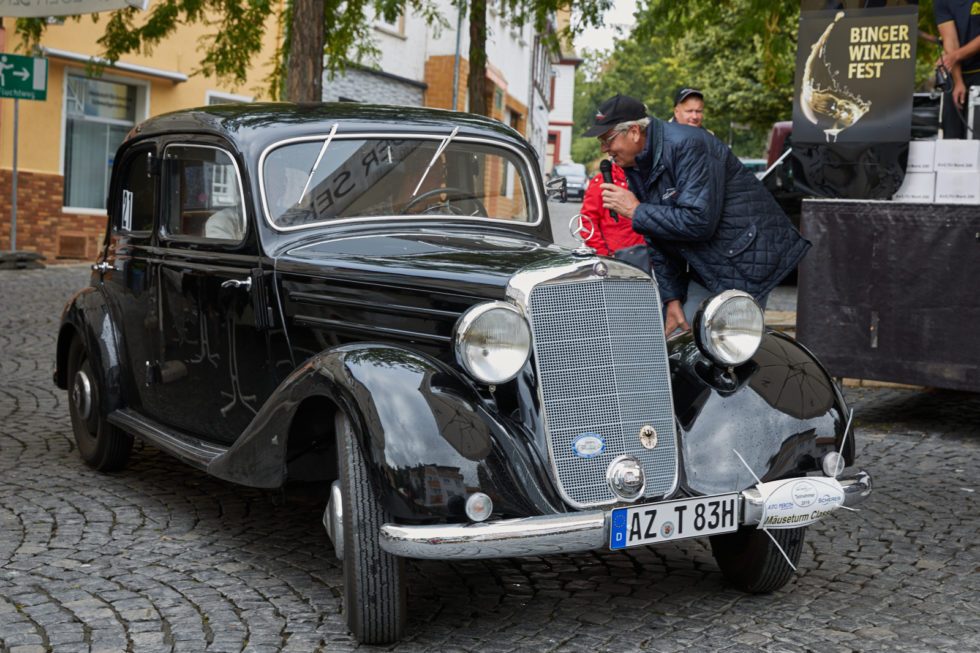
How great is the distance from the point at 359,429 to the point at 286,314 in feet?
3.74

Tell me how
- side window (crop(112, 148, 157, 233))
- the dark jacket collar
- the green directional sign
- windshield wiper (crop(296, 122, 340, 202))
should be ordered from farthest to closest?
the green directional sign, side window (crop(112, 148, 157, 233)), the dark jacket collar, windshield wiper (crop(296, 122, 340, 202))

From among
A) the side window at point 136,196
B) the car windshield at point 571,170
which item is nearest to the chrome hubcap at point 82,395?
the side window at point 136,196

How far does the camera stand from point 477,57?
38.1 ft

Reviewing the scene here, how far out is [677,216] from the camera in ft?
17.1

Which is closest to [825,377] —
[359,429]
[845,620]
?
[845,620]

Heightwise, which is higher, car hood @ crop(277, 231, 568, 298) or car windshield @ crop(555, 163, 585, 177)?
car windshield @ crop(555, 163, 585, 177)

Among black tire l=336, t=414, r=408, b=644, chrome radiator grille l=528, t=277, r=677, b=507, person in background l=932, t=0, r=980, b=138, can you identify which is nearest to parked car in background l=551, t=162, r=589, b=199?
person in background l=932, t=0, r=980, b=138

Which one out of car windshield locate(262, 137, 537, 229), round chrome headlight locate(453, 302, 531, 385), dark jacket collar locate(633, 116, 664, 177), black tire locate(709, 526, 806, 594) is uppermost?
dark jacket collar locate(633, 116, 664, 177)

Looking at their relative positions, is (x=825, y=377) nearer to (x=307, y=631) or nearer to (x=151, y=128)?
(x=307, y=631)

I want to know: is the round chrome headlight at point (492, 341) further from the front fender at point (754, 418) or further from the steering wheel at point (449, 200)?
the steering wheel at point (449, 200)

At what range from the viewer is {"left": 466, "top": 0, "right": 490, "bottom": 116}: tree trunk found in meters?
11.5

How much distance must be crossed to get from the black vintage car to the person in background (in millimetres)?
3686

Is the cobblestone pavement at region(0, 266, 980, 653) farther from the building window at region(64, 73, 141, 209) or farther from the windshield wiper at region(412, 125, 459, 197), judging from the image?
the building window at region(64, 73, 141, 209)

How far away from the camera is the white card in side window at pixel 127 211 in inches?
221
